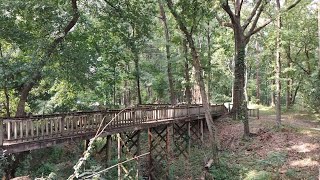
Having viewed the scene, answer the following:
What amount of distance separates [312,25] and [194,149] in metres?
15.1

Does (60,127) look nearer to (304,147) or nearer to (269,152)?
(269,152)

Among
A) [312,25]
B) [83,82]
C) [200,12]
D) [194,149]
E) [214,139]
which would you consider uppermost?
[312,25]

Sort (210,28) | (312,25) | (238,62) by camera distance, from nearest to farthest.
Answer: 1. (238,62)
2. (312,25)
3. (210,28)

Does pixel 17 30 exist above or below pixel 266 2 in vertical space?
below

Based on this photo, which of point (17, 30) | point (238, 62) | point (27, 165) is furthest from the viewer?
point (238, 62)

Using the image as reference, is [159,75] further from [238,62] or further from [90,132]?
[90,132]

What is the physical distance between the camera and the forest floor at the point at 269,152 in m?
14.0

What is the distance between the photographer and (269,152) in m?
17.0

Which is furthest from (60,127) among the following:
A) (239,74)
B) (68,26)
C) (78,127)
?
(239,74)

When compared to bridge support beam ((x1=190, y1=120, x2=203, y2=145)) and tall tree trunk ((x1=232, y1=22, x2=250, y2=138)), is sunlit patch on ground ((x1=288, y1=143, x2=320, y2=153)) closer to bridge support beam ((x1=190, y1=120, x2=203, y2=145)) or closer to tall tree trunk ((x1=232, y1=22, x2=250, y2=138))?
tall tree trunk ((x1=232, y1=22, x2=250, y2=138))

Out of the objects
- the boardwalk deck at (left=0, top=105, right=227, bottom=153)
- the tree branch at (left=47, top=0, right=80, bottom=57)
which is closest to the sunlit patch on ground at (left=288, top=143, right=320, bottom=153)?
the boardwalk deck at (left=0, top=105, right=227, bottom=153)

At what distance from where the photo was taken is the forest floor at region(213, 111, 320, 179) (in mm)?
14023

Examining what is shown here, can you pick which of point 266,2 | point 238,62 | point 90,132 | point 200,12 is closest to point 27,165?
point 90,132

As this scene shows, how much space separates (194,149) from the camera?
2014 cm
